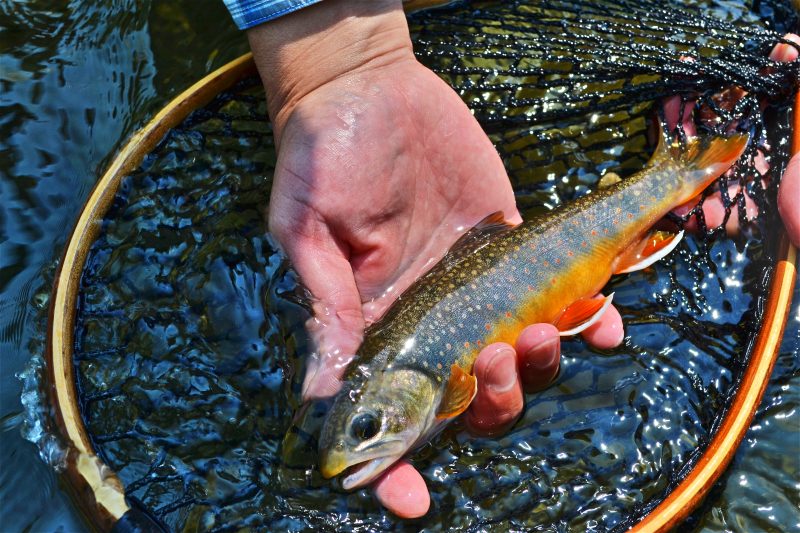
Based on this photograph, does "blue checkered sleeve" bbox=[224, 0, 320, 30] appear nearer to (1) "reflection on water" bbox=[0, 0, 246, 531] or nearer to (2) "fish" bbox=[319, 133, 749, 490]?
(1) "reflection on water" bbox=[0, 0, 246, 531]

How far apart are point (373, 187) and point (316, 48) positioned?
37.0 inches

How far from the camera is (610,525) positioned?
309cm

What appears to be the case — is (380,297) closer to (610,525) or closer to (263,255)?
(263,255)

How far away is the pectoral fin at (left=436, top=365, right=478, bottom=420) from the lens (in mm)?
2998

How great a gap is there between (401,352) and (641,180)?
5.40 feet

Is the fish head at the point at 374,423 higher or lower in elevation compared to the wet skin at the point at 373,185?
lower

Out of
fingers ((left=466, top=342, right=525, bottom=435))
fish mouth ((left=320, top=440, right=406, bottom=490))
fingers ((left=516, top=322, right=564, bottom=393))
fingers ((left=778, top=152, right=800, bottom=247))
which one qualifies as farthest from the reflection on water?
fingers ((left=778, top=152, right=800, bottom=247))

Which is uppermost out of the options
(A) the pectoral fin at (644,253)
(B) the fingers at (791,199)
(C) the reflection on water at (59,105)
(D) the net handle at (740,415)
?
(C) the reflection on water at (59,105)

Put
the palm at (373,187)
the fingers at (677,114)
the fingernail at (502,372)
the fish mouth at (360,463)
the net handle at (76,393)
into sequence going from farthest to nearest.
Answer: the fingers at (677,114) < the palm at (373,187) < the fingernail at (502,372) < the fish mouth at (360,463) < the net handle at (76,393)

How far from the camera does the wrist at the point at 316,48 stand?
3.83 metres

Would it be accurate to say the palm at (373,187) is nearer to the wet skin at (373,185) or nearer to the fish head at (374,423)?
the wet skin at (373,185)

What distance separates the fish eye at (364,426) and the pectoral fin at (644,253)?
5.23ft

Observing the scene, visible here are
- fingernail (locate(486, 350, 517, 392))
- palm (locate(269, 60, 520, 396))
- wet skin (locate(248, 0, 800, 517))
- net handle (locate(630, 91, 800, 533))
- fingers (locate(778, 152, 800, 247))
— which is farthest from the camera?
A: fingers (locate(778, 152, 800, 247))

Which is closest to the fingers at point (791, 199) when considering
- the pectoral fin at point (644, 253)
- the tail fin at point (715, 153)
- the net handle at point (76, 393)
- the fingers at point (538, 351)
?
the net handle at point (76, 393)
